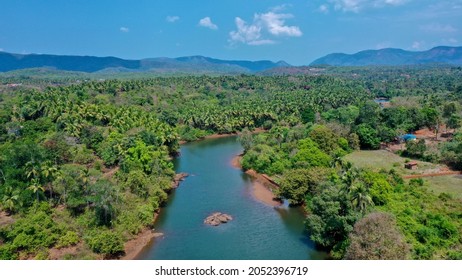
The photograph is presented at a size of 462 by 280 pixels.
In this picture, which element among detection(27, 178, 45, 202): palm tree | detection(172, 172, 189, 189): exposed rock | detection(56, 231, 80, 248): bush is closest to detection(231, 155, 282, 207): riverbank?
detection(172, 172, 189, 189): exposed rock

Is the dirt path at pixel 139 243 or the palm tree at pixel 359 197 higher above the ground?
the palm tree at pixel 359 197

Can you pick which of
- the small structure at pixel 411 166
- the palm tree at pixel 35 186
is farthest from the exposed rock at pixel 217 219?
the small structure at pixel 411 166

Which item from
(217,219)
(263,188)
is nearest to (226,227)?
(217,219)

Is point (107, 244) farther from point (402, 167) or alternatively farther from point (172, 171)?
point (402, 167)

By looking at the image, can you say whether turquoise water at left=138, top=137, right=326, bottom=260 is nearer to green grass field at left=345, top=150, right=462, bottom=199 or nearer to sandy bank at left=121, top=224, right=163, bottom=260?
sandy bank at left=121, top=224, right=163, bottom=260

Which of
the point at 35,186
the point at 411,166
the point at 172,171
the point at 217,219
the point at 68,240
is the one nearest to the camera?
the point at 68,240

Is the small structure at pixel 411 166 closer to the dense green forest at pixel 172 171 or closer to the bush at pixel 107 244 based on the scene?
the dense green forest at pixel 172 171
